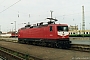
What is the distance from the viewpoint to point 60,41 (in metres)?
24.2

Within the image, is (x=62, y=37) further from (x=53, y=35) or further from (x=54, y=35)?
(x=53, y=35)

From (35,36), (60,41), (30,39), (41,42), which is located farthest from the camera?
(30,39)

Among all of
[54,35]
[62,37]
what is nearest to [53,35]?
[54,35]

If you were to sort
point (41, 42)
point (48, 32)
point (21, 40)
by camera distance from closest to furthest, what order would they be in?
1. point (48, 32)
2. point (41, 42)
3. point (21, 40)

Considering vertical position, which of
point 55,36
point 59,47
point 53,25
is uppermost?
point 53,25

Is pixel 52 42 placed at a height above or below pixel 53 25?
below

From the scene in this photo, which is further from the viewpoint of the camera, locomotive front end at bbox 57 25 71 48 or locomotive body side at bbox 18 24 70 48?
locomotive body side at bbox 18 24 70 48

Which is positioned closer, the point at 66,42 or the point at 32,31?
the point at 66,42

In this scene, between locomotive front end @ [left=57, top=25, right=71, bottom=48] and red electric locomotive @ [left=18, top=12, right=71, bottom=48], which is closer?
locomotive front end @ [left=57, top=25, right=71, bottom=48]

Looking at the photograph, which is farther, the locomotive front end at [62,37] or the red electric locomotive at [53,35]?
the red electric locomotive at [53,35]

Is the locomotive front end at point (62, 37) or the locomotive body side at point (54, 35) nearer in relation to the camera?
the locomotive front end at point (62, 37)

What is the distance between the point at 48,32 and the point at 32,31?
789cm

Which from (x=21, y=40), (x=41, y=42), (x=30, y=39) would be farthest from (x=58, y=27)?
(x=21, y=40)

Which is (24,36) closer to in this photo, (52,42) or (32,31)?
(32,31)
